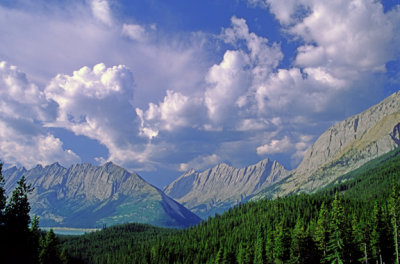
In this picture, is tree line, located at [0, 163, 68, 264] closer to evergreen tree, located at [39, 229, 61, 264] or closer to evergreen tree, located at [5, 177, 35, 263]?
evergreen tree, located at [5, 177, 35, 263]

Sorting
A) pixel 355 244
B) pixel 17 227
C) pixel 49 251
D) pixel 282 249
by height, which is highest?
pixel 355 244

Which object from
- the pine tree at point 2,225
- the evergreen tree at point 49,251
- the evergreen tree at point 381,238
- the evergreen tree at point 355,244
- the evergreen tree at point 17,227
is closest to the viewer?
the pine tree at point 2,225

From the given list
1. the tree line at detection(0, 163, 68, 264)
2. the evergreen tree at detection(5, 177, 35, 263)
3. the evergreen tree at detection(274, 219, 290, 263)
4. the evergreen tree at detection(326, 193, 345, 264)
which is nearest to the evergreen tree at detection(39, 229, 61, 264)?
the tree line at detection(0, 163, 68, 264)

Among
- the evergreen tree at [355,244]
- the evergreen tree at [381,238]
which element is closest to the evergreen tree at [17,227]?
the evergreen tree at [355,244]

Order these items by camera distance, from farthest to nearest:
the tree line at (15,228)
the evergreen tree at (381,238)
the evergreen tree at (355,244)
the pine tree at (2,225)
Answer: the evergreen tree at (381,238), the evergreen tree at (355,244), the tree line at (15,228), the pine tree at (2,225)

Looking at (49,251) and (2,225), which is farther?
(49,251)

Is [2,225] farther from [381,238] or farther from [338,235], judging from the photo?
[381,238]

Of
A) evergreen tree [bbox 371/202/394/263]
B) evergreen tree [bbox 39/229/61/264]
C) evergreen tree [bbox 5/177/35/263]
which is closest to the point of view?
evergreen tree [bbox 5/177/35/263]

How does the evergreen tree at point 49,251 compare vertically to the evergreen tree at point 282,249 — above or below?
below

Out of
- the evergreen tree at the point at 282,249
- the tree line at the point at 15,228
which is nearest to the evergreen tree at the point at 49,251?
the tree line at the point at 15,228

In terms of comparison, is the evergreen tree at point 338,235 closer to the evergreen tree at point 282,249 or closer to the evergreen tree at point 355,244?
the evergreen tree at point 355,244

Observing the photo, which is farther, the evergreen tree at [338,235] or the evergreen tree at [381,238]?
the evergreen tree at [381,238]

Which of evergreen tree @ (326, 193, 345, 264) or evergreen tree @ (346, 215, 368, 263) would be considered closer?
evergreen tree @ (326, 193, 345, 264)

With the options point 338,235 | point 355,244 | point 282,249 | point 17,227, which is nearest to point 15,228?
point 17,227
